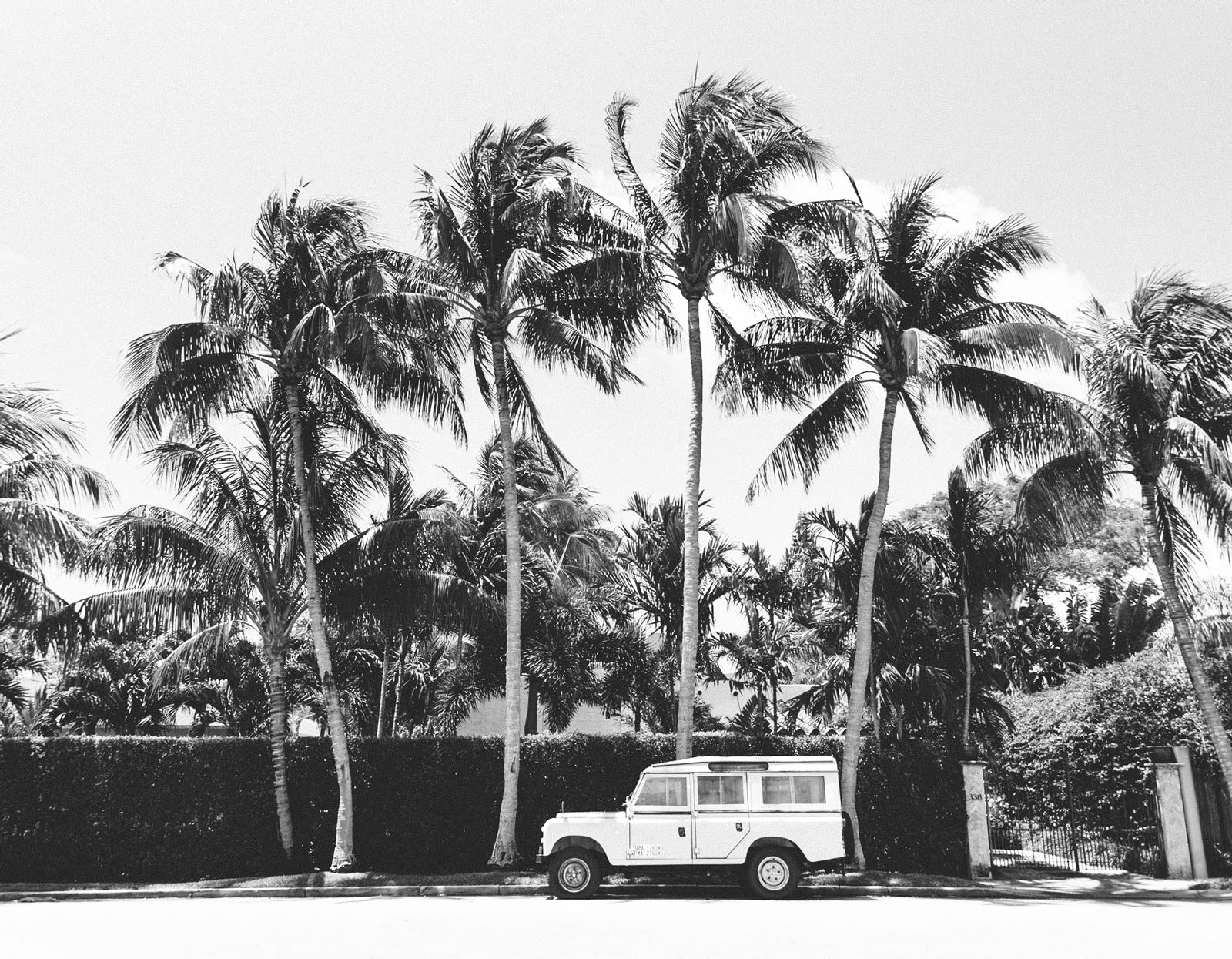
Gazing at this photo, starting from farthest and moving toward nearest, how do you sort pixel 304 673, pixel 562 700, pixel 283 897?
pixel 304 673 < pixel 562 700 < pixel 283 897

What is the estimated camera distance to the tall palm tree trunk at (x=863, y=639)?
17516 mm

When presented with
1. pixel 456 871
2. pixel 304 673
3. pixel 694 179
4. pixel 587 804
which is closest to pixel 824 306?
pixel 694 179

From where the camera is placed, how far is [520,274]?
59.2ft

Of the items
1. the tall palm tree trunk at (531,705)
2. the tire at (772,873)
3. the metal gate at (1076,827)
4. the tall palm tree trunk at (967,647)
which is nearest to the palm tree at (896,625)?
the tall palm tree trunk at (967,647)

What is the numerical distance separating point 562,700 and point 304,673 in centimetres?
980

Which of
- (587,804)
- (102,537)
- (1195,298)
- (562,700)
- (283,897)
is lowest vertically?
(283,897)

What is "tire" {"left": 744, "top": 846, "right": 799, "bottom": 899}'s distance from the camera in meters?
14.3

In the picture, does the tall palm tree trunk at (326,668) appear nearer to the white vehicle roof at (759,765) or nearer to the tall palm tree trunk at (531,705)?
the white vehicle roof at (759,765)

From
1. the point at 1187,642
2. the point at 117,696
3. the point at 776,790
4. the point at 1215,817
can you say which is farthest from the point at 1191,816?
the point at 117,696

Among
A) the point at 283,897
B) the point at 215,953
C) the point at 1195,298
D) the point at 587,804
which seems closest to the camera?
the point at 215,953

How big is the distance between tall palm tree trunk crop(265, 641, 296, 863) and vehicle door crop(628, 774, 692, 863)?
724 centimetres

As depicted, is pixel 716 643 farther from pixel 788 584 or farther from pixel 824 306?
pixel 824 306

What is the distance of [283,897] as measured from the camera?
16.4 metres

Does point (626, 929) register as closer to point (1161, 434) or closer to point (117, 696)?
point (1161, 434)
